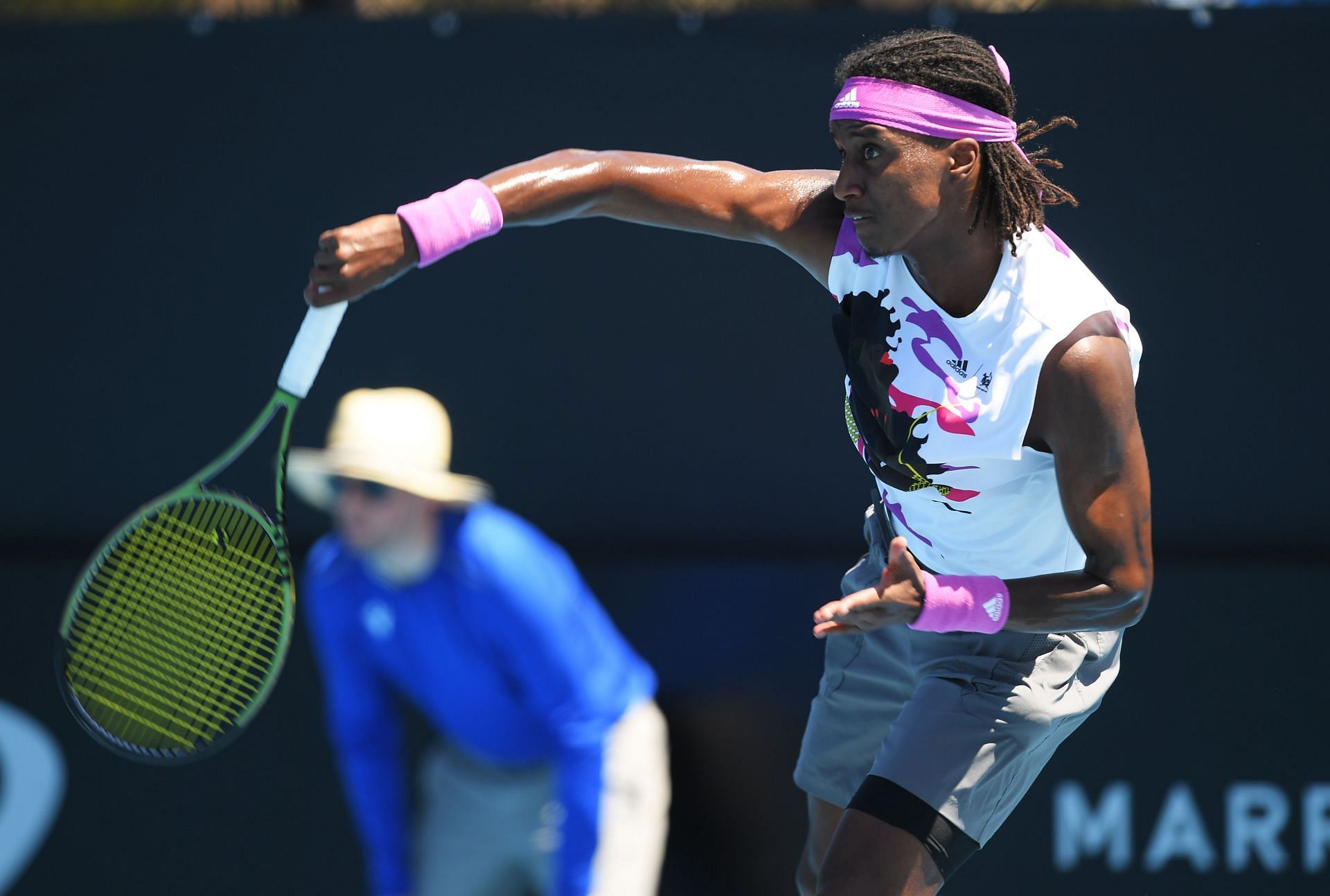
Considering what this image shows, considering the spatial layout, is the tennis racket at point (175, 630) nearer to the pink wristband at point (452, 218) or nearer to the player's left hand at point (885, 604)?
the pink wristband at point (452, 218)

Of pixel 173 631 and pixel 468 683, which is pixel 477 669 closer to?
pixel 468 683

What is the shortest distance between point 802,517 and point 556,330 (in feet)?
2.44

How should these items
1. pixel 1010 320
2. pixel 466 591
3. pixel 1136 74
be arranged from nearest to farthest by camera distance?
1. pixel 1010 320
2. pixel 466 591
3. pixel 1136 74

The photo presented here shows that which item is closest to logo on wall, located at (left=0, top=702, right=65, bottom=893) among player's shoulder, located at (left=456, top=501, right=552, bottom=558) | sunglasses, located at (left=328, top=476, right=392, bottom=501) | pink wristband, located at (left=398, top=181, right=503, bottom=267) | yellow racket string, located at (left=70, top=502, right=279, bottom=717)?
yellow racket string, located at (left=70, top=502, right=279, bottom=717)

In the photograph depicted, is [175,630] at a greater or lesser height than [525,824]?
greater

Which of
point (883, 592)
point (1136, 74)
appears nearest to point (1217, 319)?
point (1136, 74)

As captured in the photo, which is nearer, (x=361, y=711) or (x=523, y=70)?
(x=361, y=711)

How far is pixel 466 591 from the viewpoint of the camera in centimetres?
313

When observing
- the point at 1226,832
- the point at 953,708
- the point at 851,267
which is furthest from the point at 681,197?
the point at 1226,832

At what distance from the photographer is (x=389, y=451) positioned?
326cm

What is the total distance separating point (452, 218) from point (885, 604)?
851 mm

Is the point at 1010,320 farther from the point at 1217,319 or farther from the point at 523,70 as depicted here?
the point at 523,70

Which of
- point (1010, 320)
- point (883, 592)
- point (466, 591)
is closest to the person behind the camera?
point (883, 592)

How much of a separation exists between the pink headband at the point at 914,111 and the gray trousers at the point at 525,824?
150cm
